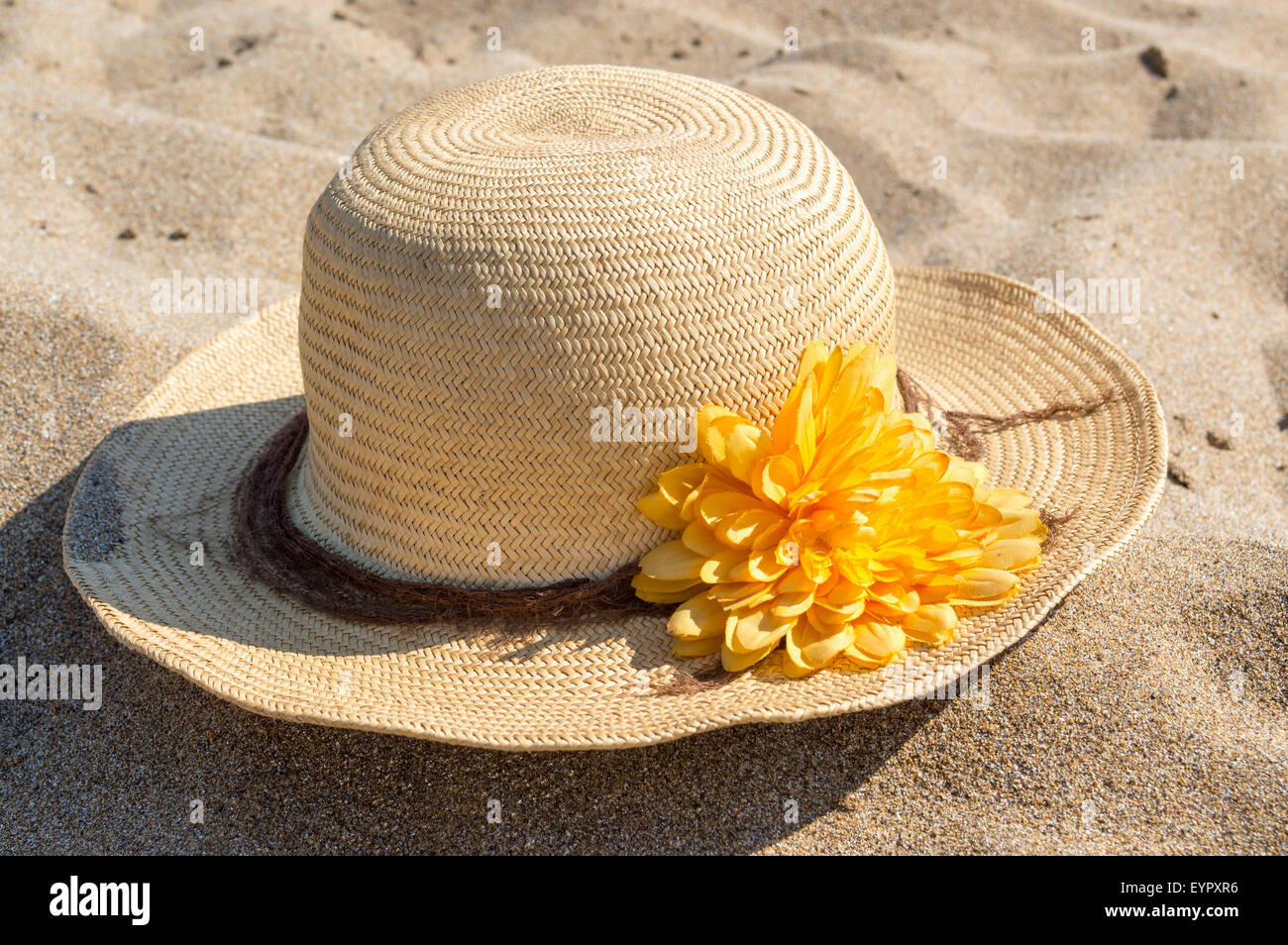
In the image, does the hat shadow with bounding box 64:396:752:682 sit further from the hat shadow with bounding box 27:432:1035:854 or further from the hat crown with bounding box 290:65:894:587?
the hat shadow with bounding box 27:432:1035:854

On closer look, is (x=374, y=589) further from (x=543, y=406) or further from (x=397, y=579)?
(x=543, y=406)

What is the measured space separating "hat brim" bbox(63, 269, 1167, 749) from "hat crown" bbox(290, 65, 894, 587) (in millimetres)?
209

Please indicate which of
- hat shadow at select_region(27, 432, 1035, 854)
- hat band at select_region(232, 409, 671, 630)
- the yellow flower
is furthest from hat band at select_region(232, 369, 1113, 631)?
hat shadow at select_region(27, 432, 1035, 854)

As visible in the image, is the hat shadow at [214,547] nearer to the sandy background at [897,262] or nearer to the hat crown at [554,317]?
the hat crown at [554,317]

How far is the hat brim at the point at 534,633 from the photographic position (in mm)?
1948

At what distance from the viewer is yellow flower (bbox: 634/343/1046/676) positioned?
6.51 feet

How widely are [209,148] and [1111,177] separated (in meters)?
3.43

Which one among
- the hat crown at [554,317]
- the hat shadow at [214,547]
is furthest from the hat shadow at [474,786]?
the hat crown at [554,317]

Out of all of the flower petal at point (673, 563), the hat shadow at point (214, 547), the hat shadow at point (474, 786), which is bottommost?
the hat shadow at point (474, 786)

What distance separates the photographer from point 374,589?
2.30m

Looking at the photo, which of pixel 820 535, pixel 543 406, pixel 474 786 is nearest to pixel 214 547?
pixel 474 786

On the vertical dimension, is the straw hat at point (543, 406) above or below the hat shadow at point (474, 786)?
above

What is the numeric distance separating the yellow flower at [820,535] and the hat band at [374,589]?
5.8 inches

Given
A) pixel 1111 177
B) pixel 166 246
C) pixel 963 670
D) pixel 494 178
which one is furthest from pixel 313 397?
pixel 1111 177
